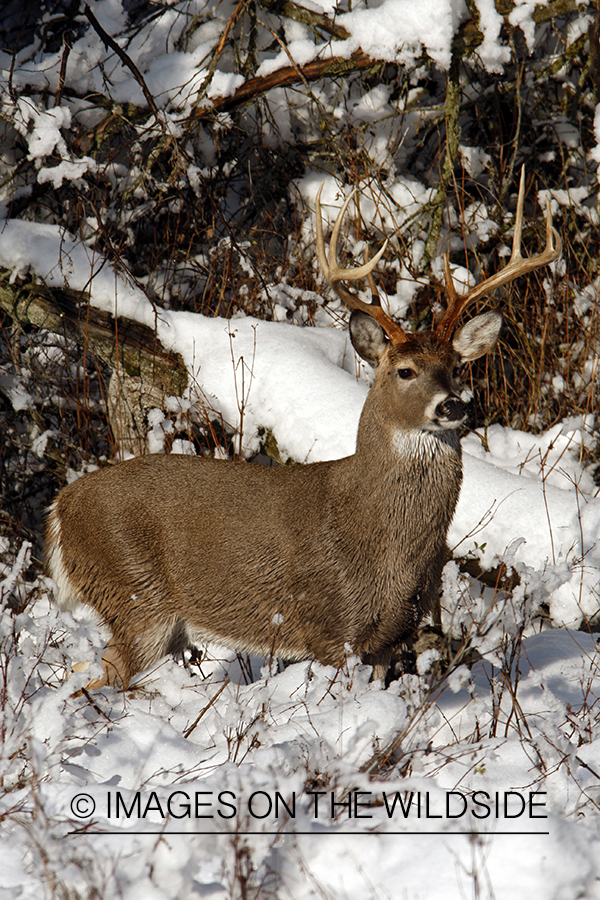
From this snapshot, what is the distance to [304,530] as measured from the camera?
133 inches

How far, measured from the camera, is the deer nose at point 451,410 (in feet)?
10.3

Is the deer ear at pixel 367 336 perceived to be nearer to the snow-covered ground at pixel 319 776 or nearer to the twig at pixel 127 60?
the snow-covered ground at pixel 319 776

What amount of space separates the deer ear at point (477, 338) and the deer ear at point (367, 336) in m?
0.34

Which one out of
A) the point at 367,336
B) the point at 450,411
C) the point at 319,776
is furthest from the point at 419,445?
the point at 319,776

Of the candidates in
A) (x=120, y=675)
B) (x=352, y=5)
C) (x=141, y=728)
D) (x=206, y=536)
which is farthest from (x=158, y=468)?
(x=352, y=5)

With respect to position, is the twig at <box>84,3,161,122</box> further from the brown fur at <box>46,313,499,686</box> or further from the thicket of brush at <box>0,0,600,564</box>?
the brown fur at <box>46,313,499,686</box>

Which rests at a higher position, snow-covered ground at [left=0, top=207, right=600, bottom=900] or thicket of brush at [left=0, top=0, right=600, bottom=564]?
thicket of brush at [left=0, top=0, right=600, bottom=564]

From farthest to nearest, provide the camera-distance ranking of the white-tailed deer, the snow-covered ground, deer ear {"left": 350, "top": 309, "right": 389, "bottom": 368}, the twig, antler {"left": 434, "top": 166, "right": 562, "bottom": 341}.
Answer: the twig
deer ear {"left": 350, "top": 309, "right": 389, "bottom": 368}
antler {"left": 434, "top": 166, "right": 562, "bottom": 341}
the white-tailed deer
the snow-covered ground

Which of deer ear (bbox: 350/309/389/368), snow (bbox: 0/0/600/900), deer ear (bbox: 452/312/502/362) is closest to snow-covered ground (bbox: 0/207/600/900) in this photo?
snow (bbox: 0/0/600/900)

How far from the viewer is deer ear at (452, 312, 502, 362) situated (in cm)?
358

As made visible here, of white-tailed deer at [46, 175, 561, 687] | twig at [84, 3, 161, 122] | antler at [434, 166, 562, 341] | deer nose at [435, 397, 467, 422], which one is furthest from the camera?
twig at [84, 3, 161, 122]

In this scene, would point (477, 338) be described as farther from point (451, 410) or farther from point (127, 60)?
point (127, 60)

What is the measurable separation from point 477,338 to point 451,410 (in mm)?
615

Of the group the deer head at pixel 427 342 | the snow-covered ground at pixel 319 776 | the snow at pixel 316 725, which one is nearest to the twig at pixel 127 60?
the snow at pixel 316 725
